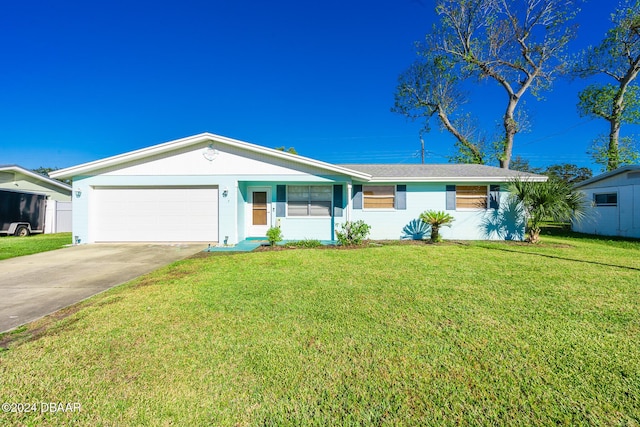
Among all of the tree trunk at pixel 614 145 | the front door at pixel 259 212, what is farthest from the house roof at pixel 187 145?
the tree trunk at pixel 614 145

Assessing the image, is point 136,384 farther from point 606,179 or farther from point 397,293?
point 606,179

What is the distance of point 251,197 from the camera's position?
461 inches

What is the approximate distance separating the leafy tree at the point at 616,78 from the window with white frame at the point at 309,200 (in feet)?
67.7

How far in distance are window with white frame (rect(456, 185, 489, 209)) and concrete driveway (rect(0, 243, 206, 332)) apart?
10.3 meters

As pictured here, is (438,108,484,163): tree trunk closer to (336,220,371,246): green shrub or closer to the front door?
(336,220,371,246): green shrub

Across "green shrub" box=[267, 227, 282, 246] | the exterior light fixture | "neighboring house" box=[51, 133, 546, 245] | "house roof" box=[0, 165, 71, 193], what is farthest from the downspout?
"house roof" box=[0, 165, 71, 193]

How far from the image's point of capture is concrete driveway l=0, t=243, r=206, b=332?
421 cm

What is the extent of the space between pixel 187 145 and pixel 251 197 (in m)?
3.11

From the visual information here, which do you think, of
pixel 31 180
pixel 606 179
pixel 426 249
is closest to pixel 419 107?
pixel 606 179

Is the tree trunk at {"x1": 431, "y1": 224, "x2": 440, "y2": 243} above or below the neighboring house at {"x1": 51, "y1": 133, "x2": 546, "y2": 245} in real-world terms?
below

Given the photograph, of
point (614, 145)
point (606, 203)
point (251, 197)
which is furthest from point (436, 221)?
point (614, 145)

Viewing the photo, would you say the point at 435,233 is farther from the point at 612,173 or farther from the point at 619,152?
the point at 619,152

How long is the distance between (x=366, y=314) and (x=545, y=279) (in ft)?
13.7

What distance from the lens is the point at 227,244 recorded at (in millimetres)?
10375
